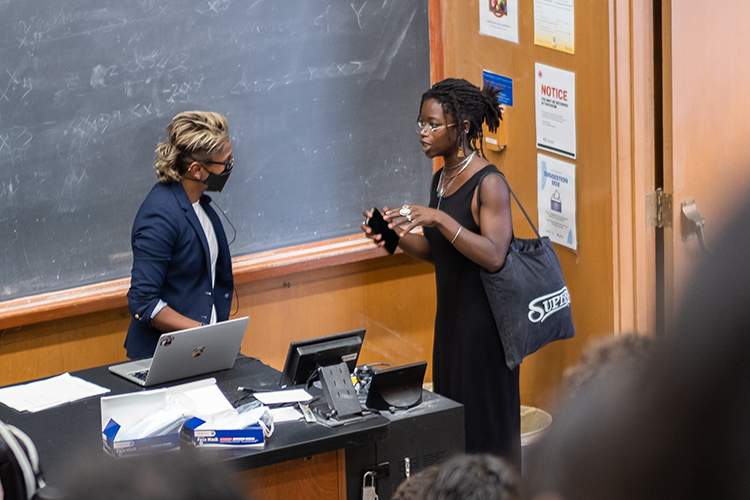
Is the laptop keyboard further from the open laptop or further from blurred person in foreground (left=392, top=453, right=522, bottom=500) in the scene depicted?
blurred person in foreground (left=392, top=453, right=522, bottom=500)

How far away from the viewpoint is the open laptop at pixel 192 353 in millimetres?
2600

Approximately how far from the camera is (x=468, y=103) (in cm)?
297

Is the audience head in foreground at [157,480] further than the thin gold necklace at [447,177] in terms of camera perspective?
No

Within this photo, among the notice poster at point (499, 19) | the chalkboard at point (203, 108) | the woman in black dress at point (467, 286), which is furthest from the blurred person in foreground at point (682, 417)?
the notice poster at point (499, 19)

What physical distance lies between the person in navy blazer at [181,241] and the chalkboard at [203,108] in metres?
0.44

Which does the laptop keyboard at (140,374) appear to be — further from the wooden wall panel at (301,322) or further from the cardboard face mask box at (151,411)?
the wooden wall panel at (301,322)

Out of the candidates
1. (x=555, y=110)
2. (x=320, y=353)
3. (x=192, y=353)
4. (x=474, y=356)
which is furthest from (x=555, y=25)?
(x=192, y=353)

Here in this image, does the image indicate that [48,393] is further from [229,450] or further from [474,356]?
[474,356]

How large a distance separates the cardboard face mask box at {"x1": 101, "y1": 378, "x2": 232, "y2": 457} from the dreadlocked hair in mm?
1182

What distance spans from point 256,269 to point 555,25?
60.2 inches

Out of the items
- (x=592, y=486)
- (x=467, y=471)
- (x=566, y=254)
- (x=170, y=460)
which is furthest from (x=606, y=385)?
(x=566, y=254)

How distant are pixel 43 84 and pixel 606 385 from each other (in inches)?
126

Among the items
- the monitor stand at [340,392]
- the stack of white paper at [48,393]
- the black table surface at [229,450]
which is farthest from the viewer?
the stack of white paper at [48,393]

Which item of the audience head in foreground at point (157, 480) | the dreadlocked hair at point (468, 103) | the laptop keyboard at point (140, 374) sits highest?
the audience head in foreground at point (157, 480)
